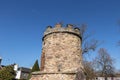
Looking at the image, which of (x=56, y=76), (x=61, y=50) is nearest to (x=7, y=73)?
(x=56, y=76)

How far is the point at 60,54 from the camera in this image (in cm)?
1198

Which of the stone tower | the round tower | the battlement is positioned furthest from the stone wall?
the battlement

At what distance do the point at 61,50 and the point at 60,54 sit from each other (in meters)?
→ 0.32

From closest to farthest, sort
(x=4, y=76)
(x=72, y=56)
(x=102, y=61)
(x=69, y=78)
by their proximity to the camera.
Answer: (x=69, y=78), (x=72, y=56), (x=4, y=76), (x=102, y=61)

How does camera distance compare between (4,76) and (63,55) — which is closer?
(63,55)

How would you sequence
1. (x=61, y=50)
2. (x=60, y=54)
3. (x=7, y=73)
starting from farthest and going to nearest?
(x=7, y=73)
(x=61, y=50)
(x=60, y=54)

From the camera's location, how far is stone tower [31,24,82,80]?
1164cm

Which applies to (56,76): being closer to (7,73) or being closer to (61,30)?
(61,30)

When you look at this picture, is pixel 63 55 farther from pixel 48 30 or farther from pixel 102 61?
pixel 102 61

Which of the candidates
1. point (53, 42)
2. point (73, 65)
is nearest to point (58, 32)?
point (53, 42)

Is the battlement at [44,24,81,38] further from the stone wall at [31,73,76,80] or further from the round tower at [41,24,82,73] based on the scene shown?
the stone wall at [31,73,76,80]

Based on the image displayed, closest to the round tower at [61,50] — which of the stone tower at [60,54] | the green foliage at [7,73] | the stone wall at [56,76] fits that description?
the stone tower at [60,54]

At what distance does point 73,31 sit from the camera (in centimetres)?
1285

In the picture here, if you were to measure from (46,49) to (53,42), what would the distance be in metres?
0.83
